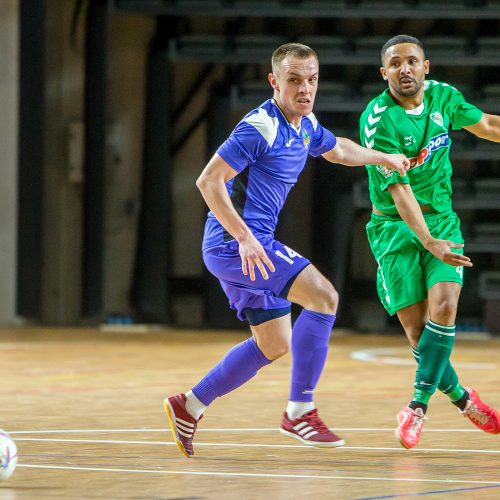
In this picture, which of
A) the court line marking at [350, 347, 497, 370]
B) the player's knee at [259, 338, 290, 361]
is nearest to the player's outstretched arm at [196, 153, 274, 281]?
the player's knee at [259, 338, 290, 361]

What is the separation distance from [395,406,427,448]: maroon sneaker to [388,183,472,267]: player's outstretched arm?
0.61m

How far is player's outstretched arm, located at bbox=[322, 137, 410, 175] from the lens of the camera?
16.8 feet

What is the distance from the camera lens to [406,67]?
5328mm

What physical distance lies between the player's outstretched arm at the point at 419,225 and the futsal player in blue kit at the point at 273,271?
→ 0.14 m

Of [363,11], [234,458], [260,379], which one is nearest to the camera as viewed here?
[234,458]

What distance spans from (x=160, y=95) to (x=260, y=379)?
5652 mm

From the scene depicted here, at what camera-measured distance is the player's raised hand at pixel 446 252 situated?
4973mm

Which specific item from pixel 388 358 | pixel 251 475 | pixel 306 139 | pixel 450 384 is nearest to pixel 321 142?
pixel 306 139

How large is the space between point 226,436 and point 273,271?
1.04 metres

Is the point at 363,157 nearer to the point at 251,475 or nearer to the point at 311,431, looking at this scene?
the point at 311,431

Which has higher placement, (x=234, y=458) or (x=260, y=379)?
(x=234, y=458)

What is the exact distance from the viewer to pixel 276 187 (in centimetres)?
500

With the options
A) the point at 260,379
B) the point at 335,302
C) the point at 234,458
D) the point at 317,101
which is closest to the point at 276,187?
the point at 335,302

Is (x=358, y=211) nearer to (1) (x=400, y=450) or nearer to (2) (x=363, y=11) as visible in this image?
(2) (x=363, y=11)
